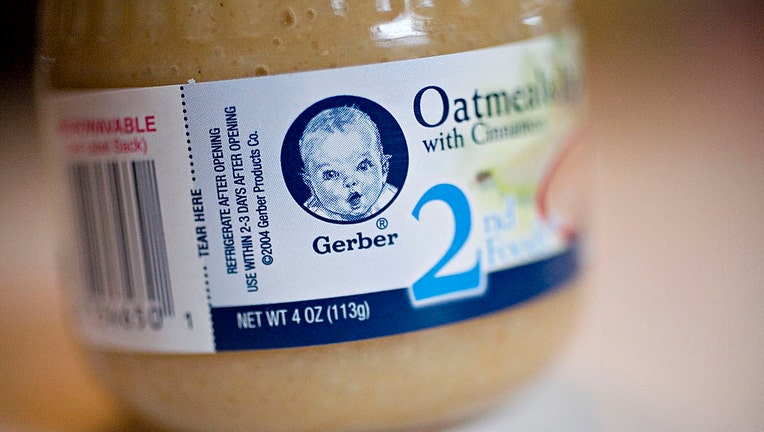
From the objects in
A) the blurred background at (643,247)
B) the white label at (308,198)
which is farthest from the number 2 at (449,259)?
the blurred background at (643,247)

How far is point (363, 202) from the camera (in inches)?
20.1

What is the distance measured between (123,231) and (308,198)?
126mm

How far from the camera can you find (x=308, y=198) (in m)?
0.51

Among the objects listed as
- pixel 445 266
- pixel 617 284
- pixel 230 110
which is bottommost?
pixel 617 284

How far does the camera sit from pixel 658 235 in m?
0.89

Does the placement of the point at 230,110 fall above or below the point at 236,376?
above

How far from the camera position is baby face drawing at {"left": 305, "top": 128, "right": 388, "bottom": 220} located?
50 cm

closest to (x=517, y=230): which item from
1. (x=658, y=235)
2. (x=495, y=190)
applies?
(x=495, y=190)

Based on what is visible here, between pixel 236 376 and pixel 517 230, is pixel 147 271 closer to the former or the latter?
pixel 236 376

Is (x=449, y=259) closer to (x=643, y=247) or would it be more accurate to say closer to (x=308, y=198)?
(x=308, y=198)

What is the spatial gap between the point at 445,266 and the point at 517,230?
60mm

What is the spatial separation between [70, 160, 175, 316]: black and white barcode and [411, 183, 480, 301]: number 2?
0.52 feet

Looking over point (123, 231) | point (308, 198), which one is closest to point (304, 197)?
point (308, 198)

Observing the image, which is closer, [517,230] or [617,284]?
[517,230]
